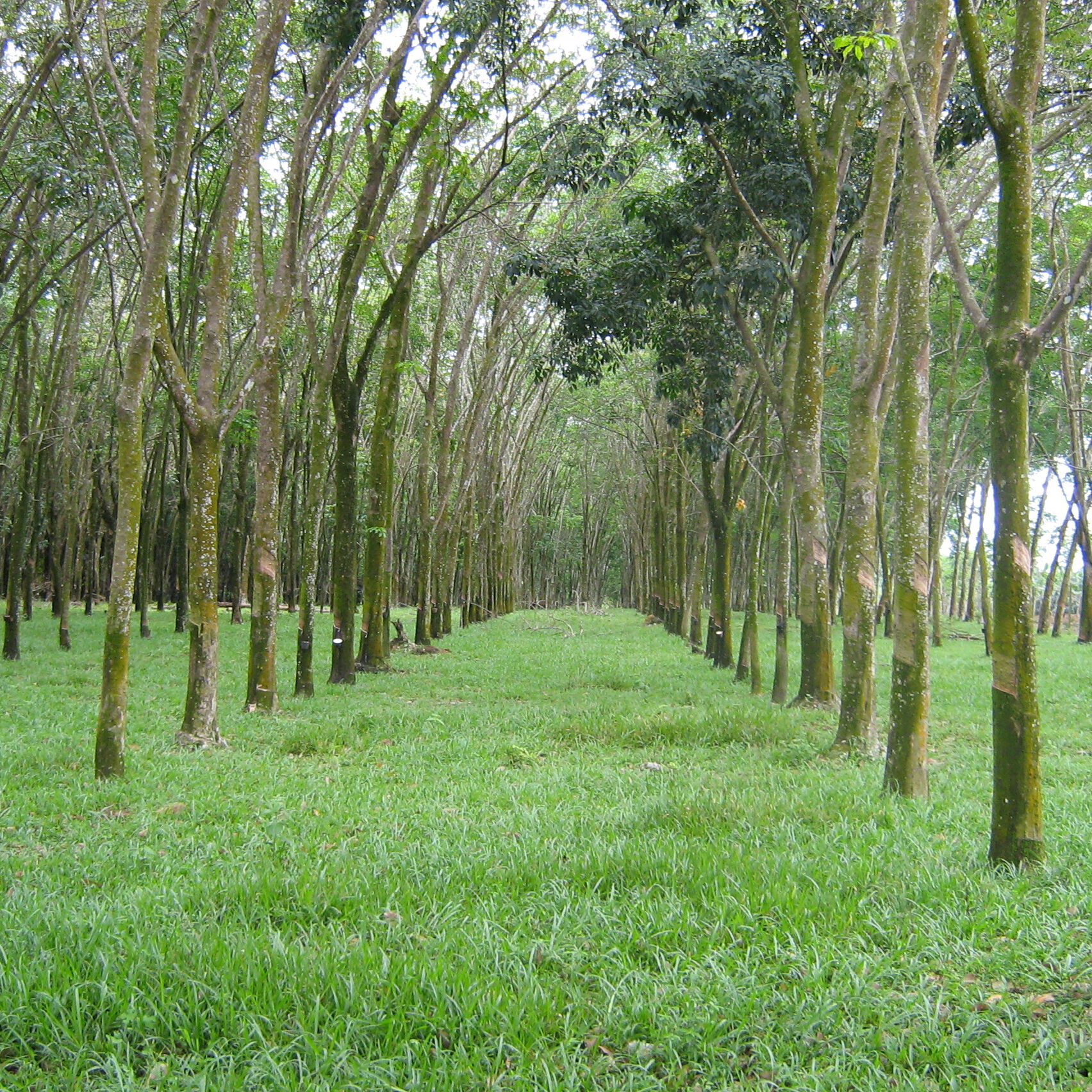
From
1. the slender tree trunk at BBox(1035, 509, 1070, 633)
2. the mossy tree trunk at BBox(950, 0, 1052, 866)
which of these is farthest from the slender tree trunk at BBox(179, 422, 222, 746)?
the slender tree trunk at BBox(1035, 509, 1070, 633)

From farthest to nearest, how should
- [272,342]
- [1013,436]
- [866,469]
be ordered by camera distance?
[272,342] < [866,469] < [1013,436]

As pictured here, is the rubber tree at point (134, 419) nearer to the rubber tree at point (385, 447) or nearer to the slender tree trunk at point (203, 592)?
the slender tree trunk at point (203, 592)

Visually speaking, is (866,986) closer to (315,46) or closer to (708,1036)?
(708,1036)

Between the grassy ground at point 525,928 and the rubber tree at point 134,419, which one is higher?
the rubber tree at point 134,419

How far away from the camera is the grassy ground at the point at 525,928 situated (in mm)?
2518

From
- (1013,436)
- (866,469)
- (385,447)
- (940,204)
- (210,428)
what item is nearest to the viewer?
(1013,436)

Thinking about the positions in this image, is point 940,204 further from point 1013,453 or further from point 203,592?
point 203,592

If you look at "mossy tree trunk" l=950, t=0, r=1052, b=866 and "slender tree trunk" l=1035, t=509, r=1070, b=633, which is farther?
"slender tree trunk" l=1035, t=509, r=1070, b=633

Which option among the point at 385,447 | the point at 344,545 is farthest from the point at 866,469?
the point at 385,447

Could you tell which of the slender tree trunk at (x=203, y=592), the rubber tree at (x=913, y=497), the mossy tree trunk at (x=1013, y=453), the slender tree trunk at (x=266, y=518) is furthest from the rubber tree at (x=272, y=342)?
the mossy tree trunk at (x=1013, y=453)

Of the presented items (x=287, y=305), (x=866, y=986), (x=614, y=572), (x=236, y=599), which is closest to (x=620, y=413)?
(x=236, y=599)

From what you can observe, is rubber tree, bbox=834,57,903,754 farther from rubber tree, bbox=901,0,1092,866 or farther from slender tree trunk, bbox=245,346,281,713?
slender tree trunk, bbox=245,346,281,713

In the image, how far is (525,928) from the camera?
3.34 metres

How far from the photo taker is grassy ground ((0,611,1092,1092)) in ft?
8.26
